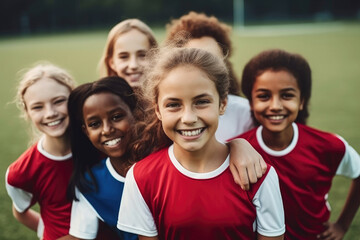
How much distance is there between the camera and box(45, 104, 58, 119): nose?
239 cm

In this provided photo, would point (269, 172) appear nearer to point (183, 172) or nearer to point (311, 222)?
point (183, 172)

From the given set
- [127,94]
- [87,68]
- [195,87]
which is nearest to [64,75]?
[127,94]

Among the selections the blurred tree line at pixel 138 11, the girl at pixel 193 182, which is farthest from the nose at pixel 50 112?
the blurred tree line at pixel 138 11

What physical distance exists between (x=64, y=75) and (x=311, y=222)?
184cm

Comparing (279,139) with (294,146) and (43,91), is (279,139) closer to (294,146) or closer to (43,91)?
(294,146)

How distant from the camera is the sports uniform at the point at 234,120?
248 centimetres

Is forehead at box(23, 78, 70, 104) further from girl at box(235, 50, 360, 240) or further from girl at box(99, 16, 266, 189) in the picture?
girl at box(235, 50, 360, 240)

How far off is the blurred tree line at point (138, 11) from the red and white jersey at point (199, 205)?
1536 inches

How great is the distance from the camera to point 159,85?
5.70 ft

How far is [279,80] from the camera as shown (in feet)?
7.02

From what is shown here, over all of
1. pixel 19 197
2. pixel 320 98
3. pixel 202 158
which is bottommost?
pixel 320 98

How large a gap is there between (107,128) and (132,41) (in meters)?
1.11

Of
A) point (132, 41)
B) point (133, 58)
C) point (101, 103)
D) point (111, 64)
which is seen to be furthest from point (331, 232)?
point (111, 64)

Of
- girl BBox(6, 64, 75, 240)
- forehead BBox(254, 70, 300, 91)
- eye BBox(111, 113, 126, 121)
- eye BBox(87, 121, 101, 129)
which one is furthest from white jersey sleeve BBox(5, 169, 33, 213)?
forehead BBox(254, 70, 300, 91)
